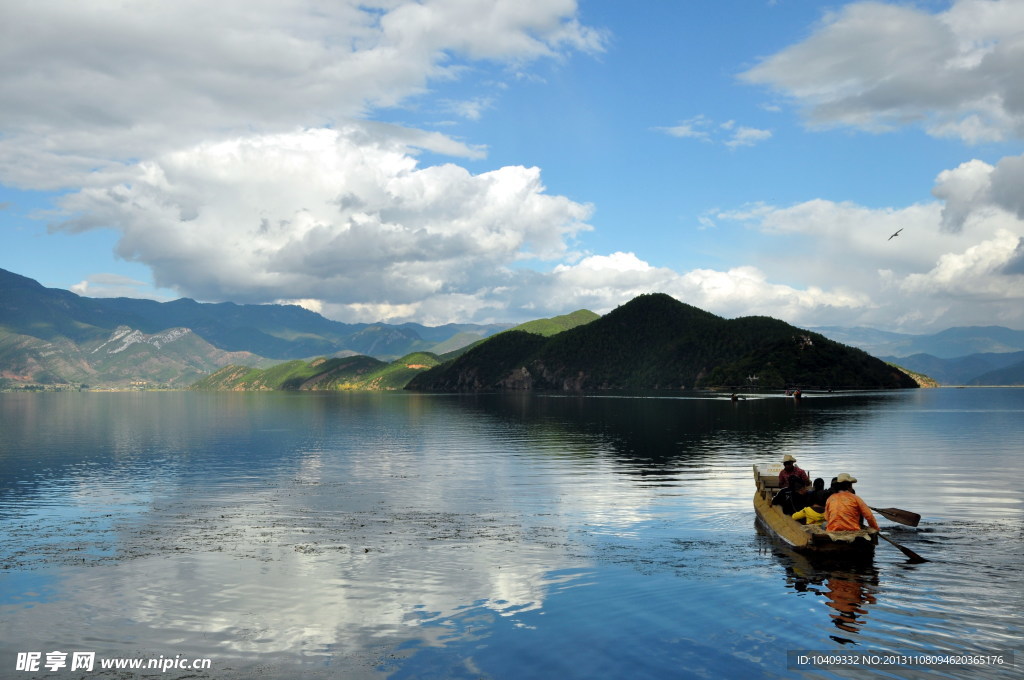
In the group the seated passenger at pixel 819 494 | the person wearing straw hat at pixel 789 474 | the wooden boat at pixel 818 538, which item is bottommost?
the wooden boat at pixel 818 538

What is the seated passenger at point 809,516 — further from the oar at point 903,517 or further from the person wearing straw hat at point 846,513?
the oar at point 903,517

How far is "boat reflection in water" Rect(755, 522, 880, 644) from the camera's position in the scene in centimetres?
2562

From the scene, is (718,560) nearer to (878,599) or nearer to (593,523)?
(878,599)

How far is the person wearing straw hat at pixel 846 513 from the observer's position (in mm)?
34125

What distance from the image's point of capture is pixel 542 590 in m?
30.0

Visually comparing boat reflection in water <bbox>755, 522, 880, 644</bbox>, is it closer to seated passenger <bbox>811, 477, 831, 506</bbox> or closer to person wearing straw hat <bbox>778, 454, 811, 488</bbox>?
seated passenger <bbox>811, 477, 831, 506</bbox>

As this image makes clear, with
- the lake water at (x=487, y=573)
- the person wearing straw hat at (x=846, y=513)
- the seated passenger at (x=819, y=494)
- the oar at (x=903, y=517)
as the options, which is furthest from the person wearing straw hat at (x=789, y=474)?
the person wearing straw hat at (x=846, y=513)

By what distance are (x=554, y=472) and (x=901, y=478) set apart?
31.8 m

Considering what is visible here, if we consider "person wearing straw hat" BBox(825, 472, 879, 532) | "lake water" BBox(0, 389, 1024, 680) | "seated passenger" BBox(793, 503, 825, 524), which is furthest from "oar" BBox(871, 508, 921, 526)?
"person wearing straw hat" BBox(825, 472, 879, 532)

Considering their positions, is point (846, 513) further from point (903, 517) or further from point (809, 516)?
point (903, 517)

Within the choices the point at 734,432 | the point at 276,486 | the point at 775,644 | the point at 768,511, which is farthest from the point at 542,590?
the point at 734,432

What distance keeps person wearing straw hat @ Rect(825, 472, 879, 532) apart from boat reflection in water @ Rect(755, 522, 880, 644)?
156cm

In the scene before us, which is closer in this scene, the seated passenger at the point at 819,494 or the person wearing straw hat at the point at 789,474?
the seated passenger at the point at 819,494

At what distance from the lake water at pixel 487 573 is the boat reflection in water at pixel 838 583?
0.17 m
